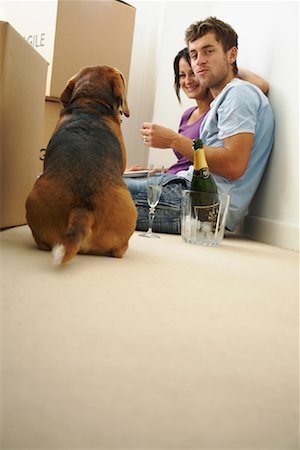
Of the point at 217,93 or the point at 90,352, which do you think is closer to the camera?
the point at 90,352

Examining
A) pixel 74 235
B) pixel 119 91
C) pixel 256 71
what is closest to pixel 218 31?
pixel 256 71

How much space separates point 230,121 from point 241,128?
0.06 m

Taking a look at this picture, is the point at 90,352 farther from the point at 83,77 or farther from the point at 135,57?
the point at 135,57

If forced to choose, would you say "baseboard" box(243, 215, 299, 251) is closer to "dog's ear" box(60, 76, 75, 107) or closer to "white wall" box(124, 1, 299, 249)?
"white wall" box(124, 1, 299, 249)

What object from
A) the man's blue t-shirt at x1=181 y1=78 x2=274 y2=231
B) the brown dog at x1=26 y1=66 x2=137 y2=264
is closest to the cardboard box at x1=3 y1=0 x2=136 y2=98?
the man's blue t-shirt at x1=181 y1=78 x2=274 y2=231

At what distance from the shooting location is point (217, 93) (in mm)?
2936

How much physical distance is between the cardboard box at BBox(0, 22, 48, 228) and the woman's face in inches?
44.4

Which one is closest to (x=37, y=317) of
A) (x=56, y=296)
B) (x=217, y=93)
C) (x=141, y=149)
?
(x=56, y=296)

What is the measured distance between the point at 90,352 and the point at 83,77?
1.22m

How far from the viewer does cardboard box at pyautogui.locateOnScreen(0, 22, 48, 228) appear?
1.81 m

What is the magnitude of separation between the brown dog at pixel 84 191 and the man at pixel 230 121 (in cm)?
92

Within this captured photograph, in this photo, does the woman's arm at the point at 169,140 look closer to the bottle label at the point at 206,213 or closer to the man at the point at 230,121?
the man at the point at 230,121

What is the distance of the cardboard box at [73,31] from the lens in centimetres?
318

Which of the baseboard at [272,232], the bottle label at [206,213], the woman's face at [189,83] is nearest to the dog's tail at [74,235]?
the bottle label at [206,213]
